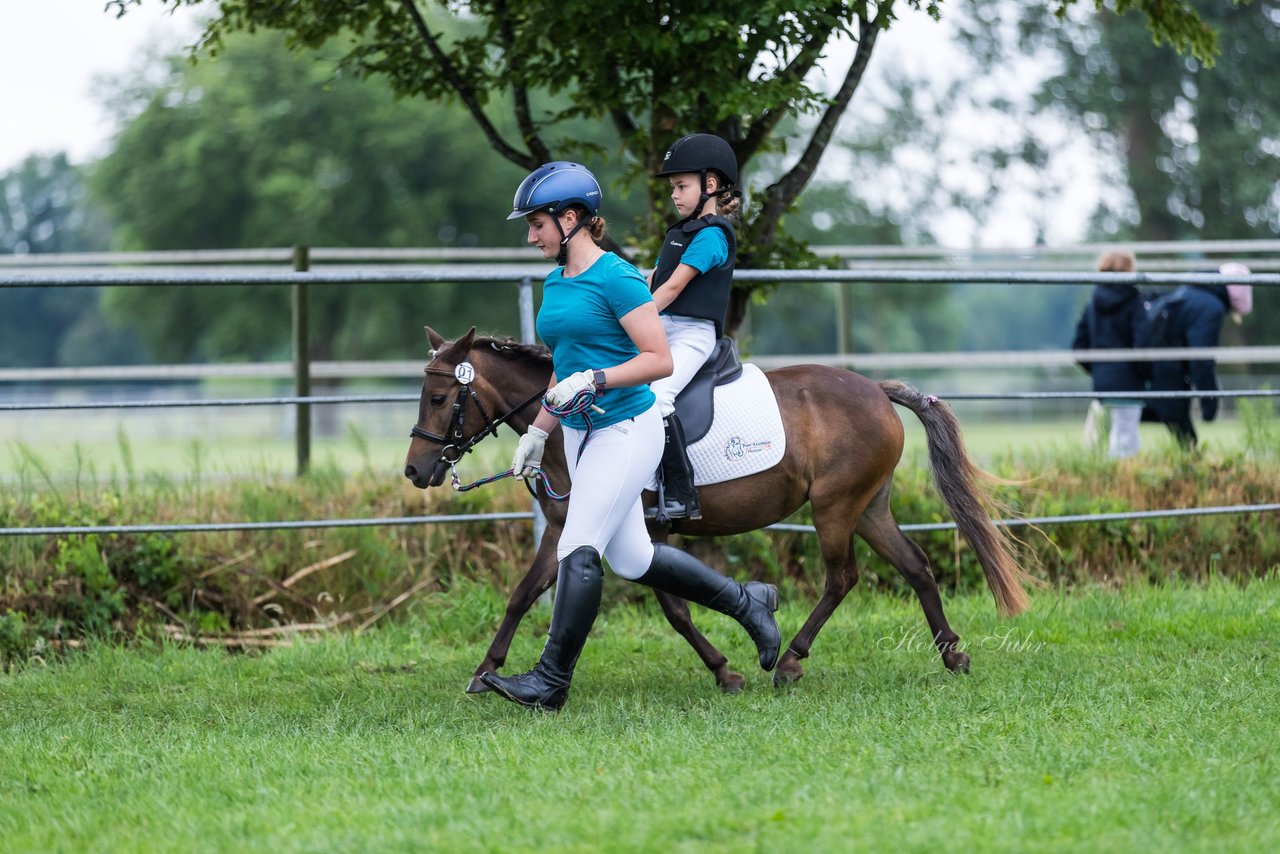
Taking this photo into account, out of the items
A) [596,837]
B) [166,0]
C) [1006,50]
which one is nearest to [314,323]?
[1006,50]

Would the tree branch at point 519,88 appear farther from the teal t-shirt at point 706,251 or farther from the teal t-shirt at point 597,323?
the teal t-shirt at point 597,323

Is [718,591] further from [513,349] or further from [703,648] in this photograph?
[513,349]

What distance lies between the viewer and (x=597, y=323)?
520 cm

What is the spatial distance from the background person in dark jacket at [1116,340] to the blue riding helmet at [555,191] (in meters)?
6.89

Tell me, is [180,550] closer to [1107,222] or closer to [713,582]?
[713,582]

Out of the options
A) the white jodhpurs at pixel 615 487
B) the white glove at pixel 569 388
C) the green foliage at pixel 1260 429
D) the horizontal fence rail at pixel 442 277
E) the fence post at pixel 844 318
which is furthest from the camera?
the fence post at pixel 844 318

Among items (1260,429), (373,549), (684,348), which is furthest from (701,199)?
(1260,429)

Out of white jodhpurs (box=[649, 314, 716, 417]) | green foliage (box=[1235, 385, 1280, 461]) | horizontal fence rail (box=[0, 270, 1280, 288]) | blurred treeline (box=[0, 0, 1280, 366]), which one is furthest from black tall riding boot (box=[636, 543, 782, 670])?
blurred treeline (box=[0, 0, 1280, 366])

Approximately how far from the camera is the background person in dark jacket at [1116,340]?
11156 millimetres

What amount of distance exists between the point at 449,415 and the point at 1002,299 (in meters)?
88.8

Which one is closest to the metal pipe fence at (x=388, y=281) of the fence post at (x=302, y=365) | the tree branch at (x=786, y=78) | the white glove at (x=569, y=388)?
the tree branch at (x=786, y=78)

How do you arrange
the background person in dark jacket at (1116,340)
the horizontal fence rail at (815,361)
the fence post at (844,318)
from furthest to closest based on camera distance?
the fence post at (844,318) → the background person in dark jacket at (1116,340) → the horizontal fence rail at (815,361)

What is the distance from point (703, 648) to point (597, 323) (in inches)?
65.4

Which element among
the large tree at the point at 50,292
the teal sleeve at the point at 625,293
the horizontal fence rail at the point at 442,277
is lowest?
the large tree at the point at 50,292
